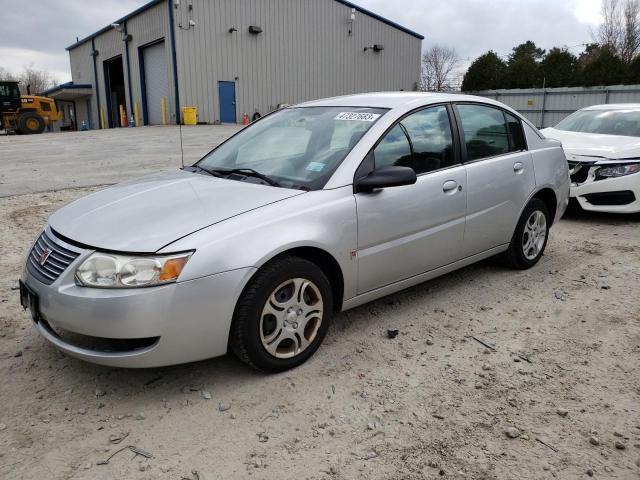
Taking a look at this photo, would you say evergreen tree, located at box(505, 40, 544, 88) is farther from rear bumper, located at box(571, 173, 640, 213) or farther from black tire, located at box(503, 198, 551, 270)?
black tire, located at box(503, 198, 551, 270)

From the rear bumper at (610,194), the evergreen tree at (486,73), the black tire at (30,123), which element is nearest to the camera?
the rear bumper at (610,194)

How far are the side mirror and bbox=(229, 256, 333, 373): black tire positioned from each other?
603 millimetres

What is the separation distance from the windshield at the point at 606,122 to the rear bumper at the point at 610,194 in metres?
1.23

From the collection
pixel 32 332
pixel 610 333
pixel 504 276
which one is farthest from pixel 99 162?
pixel 610 333

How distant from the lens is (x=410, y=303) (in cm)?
421

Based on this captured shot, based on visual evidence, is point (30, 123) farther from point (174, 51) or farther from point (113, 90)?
point (113, 90)

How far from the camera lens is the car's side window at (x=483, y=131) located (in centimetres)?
427

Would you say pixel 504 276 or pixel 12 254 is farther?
pixel 12 254

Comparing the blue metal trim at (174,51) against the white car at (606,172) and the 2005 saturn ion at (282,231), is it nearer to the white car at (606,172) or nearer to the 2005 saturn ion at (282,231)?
the white car at (606,172)

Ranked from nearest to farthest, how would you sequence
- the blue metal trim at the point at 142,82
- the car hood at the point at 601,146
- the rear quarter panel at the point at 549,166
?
the rear quarter panel at the point at 549,166
the car hood at the point at 601,146
the blue metal trim at the point at 142,82

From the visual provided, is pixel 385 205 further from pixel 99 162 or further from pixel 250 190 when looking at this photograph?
pixel 99 162

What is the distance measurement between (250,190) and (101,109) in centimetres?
3652

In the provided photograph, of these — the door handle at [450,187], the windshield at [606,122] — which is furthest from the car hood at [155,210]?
the windshield at [606,122]

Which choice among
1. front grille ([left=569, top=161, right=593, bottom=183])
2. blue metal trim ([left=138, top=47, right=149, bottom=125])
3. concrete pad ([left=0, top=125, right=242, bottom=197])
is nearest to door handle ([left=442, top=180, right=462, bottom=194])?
front grille ([left=569, top=161, right=593, bottom=183])
